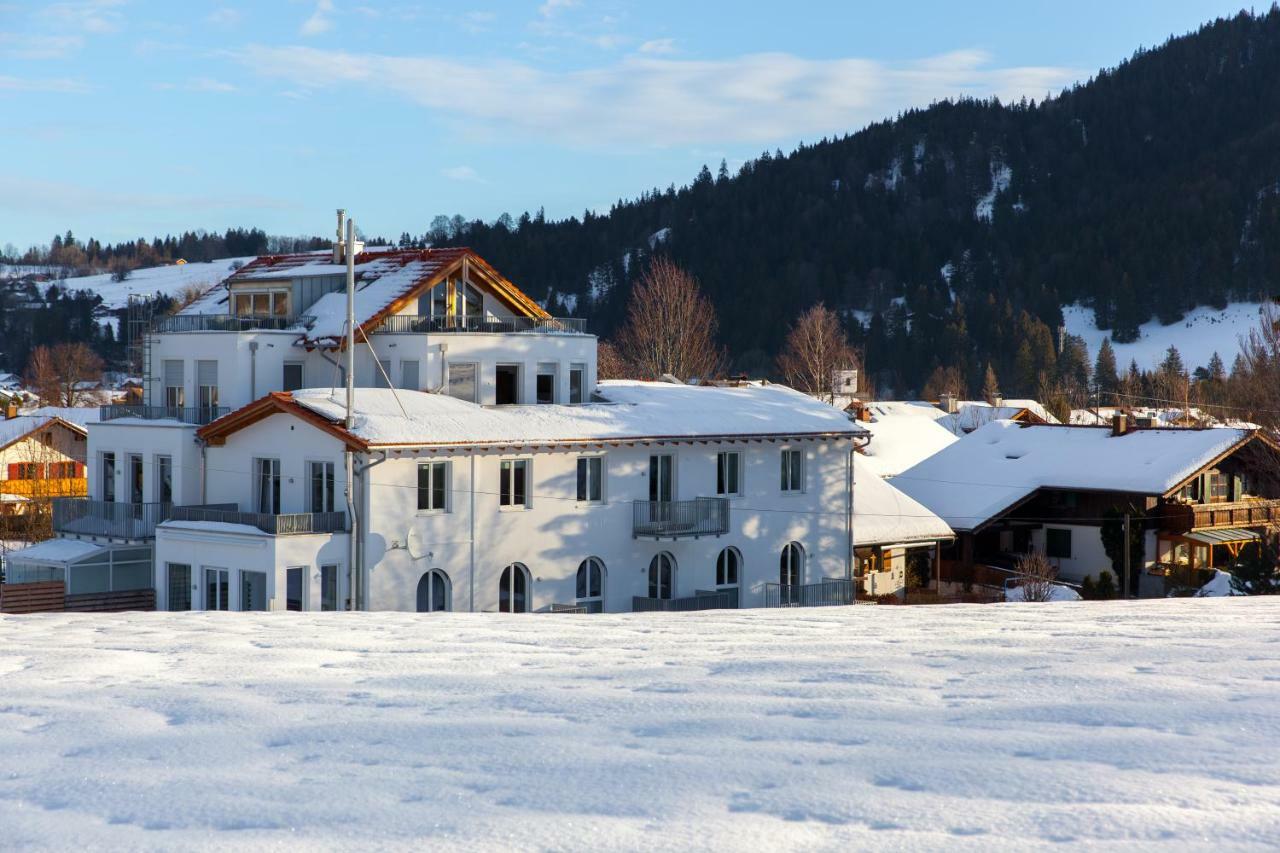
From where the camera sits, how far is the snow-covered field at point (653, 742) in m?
6.54

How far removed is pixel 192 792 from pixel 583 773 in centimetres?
194

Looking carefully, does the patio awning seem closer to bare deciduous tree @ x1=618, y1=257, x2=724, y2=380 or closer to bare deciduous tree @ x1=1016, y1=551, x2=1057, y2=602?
bare deciduous tree @ x1=1016, y1=551, x2=1057, y2=602

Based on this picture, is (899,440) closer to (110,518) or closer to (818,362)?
(818,362)

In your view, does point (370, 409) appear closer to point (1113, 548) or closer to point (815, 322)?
point (1113, 548)

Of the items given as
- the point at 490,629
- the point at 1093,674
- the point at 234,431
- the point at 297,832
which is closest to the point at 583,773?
the point at 297,832

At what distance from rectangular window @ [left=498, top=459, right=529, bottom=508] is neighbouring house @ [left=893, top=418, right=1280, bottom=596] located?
19.1m

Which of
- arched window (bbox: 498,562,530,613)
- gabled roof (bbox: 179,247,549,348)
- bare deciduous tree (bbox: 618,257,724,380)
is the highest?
bare deciduous tree (bbox: 618,257,724,380)

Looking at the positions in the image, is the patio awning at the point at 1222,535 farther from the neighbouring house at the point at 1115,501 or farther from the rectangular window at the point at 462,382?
the rectangular window at the point at 462,382

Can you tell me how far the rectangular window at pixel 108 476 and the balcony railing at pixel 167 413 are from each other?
3.76ft

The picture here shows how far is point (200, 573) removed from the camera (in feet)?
108

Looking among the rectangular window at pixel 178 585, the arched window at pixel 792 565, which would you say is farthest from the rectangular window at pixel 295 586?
the arched window at pixel 792 565

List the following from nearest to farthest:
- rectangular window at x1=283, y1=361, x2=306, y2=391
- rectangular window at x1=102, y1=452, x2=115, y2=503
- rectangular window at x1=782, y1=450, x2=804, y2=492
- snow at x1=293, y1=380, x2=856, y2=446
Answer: snow at x1=293, y1=380, x2=856, y2=446 < rectangular window at x1=102, y1=452, x2=115, y2=503 < rectangular window at x1=283, y1=361, x2=306, y2=391 < rectangular window at x1=782, y1=450, x2=804, y2=492

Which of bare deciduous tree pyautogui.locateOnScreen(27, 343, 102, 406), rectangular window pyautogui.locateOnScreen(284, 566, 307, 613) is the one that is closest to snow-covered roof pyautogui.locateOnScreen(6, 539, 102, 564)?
rectangular window pyautogui.locateOnScreen(284, 566, 307, 613)

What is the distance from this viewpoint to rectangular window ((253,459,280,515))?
3412 centimetres
